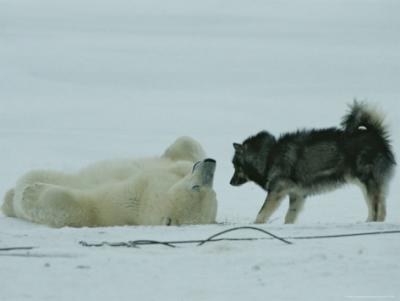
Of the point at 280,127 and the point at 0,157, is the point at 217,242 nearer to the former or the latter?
the point at 0,157

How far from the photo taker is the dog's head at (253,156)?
1104cm

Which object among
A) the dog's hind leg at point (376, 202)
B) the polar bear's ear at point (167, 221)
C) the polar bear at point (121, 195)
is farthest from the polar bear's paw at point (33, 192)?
the dog's hind leg at point (376, 202)

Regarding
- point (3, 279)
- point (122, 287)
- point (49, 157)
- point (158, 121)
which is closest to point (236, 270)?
point (122, 287)

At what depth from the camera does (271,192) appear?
10.5 metres

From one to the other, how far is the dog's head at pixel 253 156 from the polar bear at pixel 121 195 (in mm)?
2020

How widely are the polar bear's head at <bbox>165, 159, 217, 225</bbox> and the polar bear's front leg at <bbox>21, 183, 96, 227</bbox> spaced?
0.83m

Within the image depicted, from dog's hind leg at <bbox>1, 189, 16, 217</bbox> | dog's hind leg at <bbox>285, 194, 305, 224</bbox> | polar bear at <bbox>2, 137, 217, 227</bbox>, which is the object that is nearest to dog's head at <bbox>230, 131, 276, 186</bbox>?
dog's hind leg at <bbox>285, 194, 305, 224</bbox>

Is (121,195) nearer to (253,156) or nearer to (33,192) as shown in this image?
(33,192)

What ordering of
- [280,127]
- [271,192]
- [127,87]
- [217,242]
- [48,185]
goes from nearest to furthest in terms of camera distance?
[217,242], [48,185], [271,192], [280,127], [127,87]

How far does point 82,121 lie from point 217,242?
41.9 ft

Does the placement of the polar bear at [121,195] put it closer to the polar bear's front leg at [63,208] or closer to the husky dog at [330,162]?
the polar bear's front leg at [63,208]

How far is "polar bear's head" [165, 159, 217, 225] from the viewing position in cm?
806

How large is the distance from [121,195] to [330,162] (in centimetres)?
300

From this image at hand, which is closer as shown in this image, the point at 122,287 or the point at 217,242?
the point at 122,287
